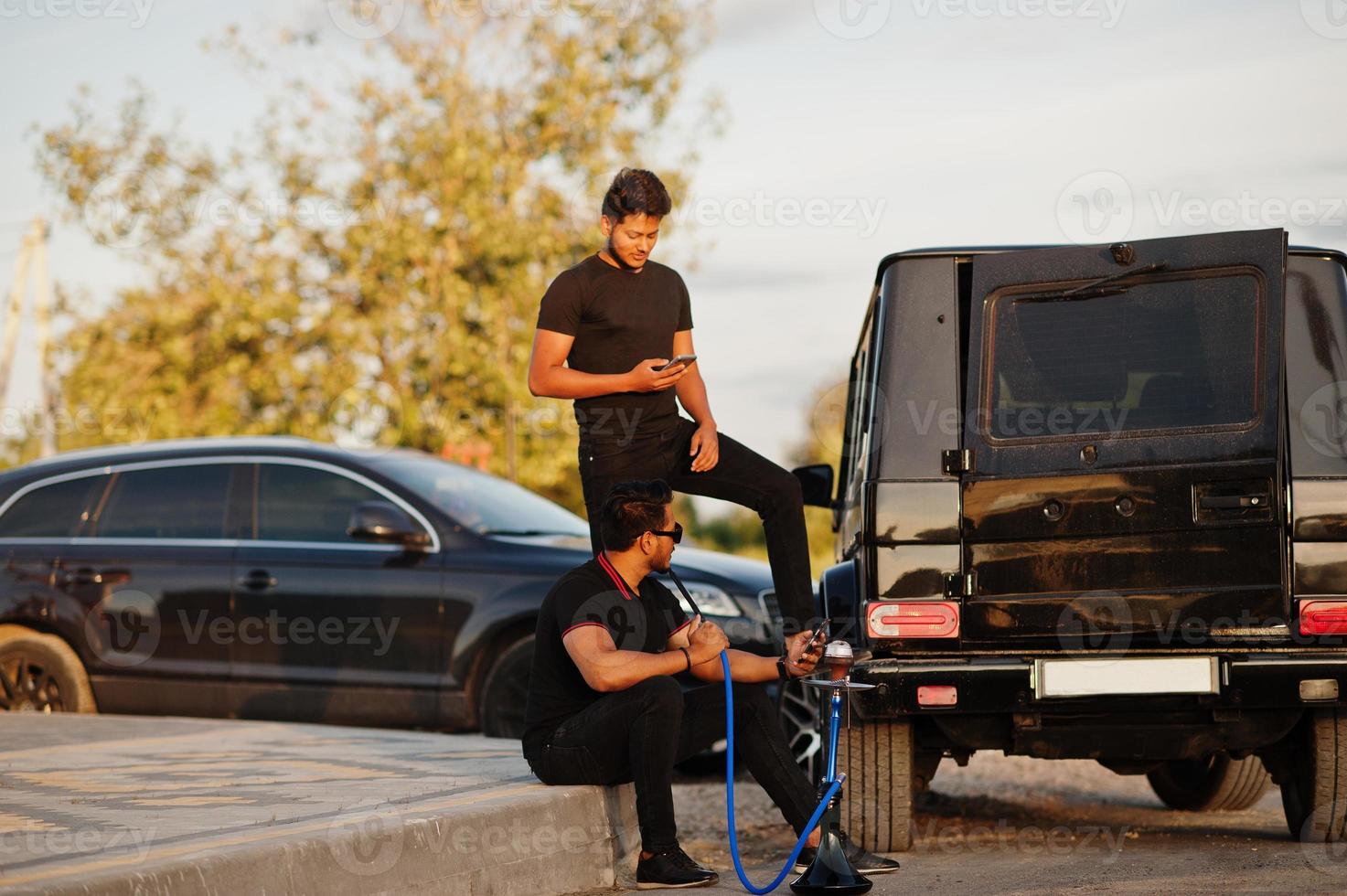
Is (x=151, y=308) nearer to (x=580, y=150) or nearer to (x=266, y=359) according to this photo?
(x=266, y=359)

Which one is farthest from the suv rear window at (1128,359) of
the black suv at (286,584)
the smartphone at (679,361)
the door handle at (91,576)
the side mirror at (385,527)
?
the door handle at (91,576)

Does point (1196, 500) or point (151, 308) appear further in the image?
point (151, 308)

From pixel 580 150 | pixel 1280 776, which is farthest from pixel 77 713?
pixel 580 150

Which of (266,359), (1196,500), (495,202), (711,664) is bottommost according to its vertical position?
(711,664)

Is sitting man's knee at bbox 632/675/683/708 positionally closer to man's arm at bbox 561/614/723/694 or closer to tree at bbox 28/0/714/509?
man's arm at bbox 561/614/723/694

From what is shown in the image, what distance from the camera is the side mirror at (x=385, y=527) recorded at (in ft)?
28.6

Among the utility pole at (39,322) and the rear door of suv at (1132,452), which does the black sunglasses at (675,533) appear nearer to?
the rear door of suv at (1132,452)

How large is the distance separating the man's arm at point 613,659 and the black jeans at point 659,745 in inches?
1.7

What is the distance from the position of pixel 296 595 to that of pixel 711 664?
3.90 metres

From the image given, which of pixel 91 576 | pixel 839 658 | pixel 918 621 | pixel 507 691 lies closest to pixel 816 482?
pixel 918 621

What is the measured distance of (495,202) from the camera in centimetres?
2012

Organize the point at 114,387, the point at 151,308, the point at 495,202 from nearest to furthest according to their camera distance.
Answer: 1. the point at 495,202
2. the point at 151,308
3. the point at 114,387

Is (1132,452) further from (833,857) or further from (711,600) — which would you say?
(711,600)

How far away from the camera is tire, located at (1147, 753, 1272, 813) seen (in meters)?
7.74
